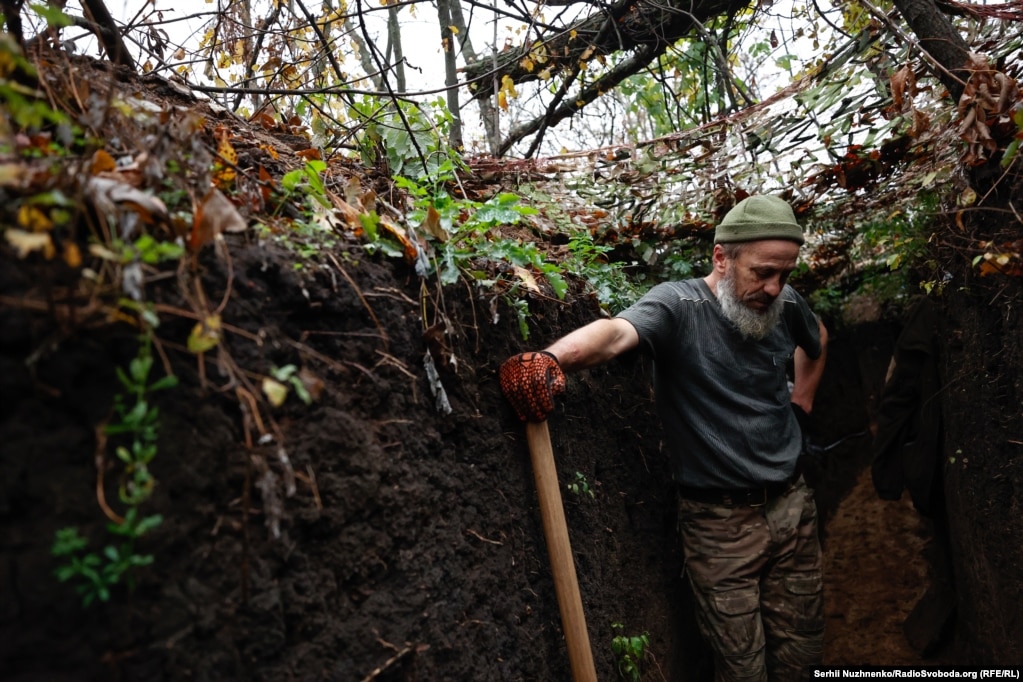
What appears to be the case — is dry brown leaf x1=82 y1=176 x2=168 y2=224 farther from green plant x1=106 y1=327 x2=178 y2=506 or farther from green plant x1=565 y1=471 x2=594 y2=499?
green plant x1=565 y1=471 x2=594 y2=499

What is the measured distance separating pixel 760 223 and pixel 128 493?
282 cm

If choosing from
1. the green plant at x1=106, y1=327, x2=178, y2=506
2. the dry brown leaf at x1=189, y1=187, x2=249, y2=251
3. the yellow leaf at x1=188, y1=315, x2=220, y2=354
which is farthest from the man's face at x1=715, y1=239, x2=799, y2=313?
the green plant at x1=106, y1=327, x2=178, y2=506

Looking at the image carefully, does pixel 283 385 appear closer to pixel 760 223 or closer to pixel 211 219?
pixel 211 219

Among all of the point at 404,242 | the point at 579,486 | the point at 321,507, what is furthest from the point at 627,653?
the point at 404,242

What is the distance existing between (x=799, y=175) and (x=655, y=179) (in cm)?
92

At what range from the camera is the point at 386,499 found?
1927 mm

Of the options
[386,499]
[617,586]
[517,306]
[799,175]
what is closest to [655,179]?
[799,175]

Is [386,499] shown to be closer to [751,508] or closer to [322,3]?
[751,508]

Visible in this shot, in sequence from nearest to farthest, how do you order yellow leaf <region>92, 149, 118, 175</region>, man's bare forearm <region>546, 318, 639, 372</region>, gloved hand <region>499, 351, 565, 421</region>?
yellow leaf <region>92, 149, 118, 175</region> < gloved hand <region>499, 351, 565, 421</region> < man's bare forearm <region>546, 318, 639, 372</region>

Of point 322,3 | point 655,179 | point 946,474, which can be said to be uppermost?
point 322,3

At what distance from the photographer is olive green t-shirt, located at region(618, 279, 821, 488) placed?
10.5ft

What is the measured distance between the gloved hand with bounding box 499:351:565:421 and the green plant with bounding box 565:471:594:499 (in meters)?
0.58

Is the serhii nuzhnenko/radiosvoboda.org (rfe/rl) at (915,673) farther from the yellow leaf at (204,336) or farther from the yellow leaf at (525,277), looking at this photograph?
the yellow leaf at (204,336)

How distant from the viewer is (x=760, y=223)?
3.24m
